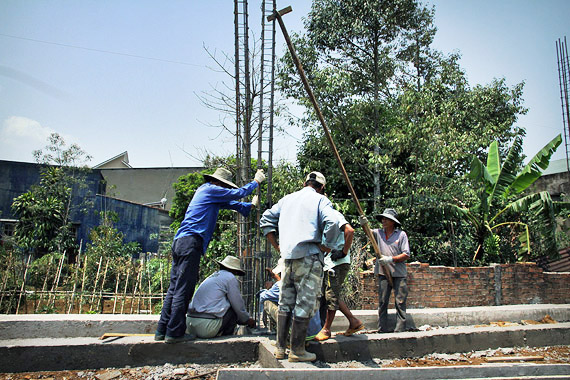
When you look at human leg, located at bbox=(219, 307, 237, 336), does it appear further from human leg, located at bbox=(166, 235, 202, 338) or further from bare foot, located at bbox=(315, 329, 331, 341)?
bare foot, located at bbox=(315, 329, 331, 341)

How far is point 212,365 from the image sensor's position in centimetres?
405

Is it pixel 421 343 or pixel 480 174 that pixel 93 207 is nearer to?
pixel 480 174

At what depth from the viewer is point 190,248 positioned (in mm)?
4203

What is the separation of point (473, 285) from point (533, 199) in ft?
10.7

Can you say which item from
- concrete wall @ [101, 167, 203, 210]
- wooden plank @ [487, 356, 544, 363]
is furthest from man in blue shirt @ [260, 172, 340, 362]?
concrete wall @ [101, 167, 203, 210]

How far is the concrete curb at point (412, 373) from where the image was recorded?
3.41 m

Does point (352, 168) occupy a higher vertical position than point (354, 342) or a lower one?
higher

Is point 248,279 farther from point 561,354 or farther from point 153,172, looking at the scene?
point 153,172

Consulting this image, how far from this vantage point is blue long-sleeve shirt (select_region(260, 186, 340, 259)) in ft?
12.3

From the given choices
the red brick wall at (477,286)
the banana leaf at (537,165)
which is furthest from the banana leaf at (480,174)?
the red brick wall at (477,286)

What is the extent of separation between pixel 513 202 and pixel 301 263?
7589 mm

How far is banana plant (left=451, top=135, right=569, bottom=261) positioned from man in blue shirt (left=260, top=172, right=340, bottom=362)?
20.5 feet

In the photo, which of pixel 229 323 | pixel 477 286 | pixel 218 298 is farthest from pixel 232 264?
pixel 477 286

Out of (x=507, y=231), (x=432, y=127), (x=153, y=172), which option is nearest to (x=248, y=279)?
(x=432, y=127)
